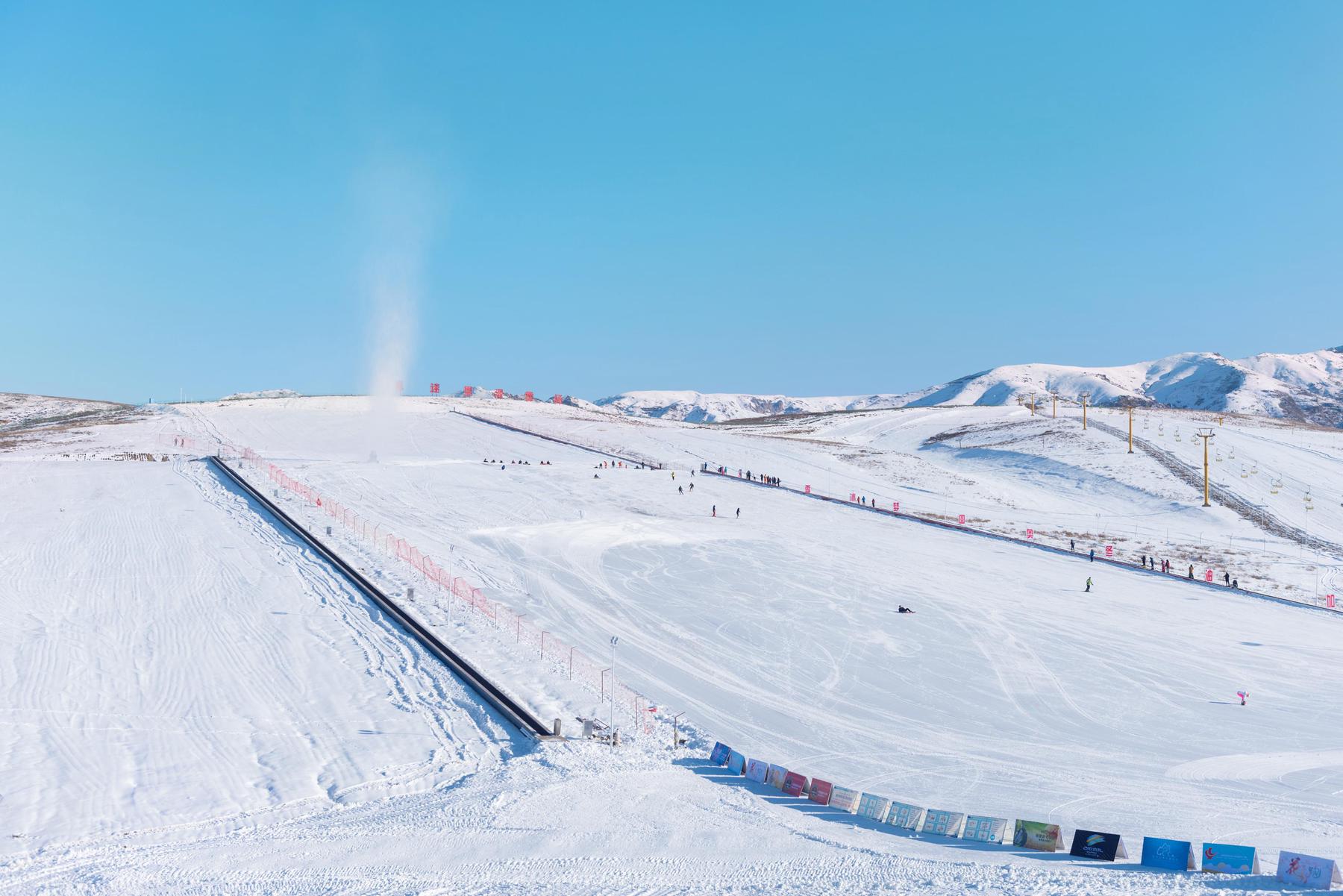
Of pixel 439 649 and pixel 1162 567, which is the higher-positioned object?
pixel 1162 567

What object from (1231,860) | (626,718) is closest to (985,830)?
(1231,860)

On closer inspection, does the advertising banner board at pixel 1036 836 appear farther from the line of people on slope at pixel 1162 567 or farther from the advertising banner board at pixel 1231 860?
the line of people on slope at pixel 1162 567

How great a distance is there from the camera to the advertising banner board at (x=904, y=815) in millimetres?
15547

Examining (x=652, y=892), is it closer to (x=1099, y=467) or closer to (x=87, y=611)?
(x=87, y=611)

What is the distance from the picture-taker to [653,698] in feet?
75.7

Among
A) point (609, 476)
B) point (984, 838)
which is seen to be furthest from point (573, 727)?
point (609, 476)

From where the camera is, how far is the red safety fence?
22.7 m

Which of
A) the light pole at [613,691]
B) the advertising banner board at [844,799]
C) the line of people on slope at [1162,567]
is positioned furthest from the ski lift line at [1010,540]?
the advertising banner board at [844,799]

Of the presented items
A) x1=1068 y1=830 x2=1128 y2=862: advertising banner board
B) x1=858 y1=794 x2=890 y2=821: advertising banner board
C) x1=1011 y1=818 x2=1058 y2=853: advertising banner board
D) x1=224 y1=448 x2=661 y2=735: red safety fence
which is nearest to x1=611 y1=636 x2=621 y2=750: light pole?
x1=224 y1=448 x2=661 y2=735: red safety fence

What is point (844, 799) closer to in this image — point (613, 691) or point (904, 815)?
point (904, 815)

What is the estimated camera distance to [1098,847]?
14.2 meters

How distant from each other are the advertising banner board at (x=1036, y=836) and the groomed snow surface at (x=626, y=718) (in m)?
0.31

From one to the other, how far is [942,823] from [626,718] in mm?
8179

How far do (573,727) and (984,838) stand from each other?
8.91 metres
